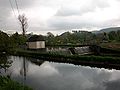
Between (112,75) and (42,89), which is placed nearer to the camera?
(42,89)

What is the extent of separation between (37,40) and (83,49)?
1256 centimetres

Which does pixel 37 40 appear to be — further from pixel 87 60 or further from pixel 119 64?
pixel 119 64

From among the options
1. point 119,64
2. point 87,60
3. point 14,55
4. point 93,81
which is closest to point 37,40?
point 14,55

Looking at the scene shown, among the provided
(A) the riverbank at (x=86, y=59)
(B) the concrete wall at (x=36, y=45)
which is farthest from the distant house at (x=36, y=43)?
(A) the riverbank at (x=86, y=59)

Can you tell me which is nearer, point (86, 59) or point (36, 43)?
point (86, 59)

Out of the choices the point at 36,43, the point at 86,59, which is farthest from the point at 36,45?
the point at 86,59

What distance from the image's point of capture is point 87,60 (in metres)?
29.0

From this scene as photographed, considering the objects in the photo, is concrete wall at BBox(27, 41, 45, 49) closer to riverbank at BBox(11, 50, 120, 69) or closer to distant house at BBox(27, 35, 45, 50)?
distant house at BBox(27, 35, 45, 50)

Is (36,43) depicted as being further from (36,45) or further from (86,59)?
(86,59)

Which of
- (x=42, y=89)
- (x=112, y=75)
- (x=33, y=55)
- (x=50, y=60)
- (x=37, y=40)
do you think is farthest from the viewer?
(x=37, y=40)

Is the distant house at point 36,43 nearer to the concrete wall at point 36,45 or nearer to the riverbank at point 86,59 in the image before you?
the concrete wall at point 36,45

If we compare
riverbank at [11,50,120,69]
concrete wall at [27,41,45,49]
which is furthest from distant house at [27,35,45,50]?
riverbank at [11,50,120,69]

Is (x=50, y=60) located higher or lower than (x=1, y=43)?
lower

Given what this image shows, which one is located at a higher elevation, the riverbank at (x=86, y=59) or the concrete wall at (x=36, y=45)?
the concrete wall at (x=36, y=45)
